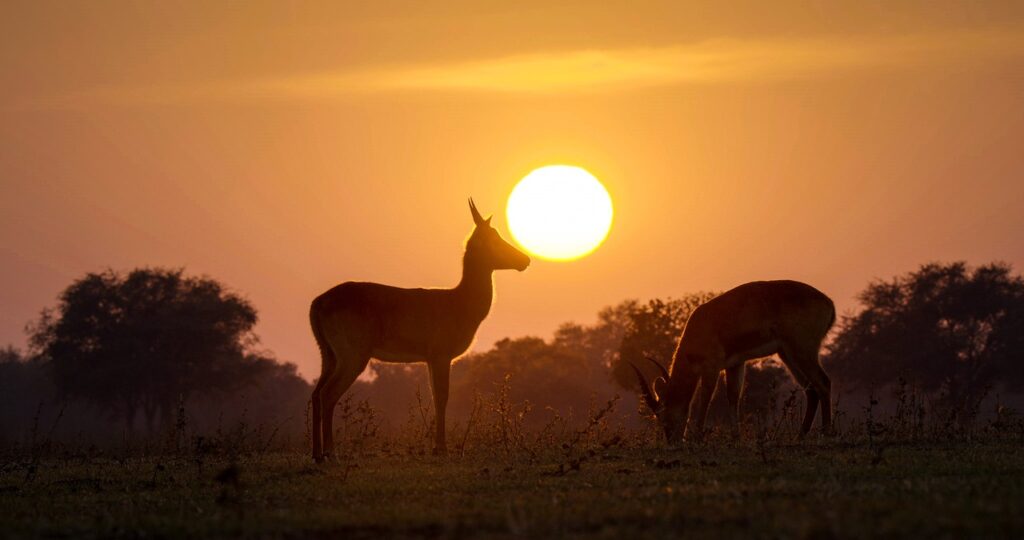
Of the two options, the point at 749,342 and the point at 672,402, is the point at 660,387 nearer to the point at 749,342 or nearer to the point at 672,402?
the point at 672,402

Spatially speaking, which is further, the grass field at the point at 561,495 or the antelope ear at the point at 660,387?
the antelope ear at the point at 660,387

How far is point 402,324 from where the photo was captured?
16703 millimetres

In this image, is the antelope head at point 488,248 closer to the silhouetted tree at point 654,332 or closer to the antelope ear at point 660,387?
the antelope ear at point 660,387

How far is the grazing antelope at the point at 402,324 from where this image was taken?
15.8 metres

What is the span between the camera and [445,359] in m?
17.3

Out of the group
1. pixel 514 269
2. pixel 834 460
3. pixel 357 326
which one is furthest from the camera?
pixel 514 269

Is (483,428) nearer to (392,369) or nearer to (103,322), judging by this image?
(103,322)

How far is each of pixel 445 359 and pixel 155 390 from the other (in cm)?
4917

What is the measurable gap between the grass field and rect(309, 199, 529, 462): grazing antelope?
956 mm

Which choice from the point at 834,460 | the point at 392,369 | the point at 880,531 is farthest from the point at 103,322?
the point at 880,531

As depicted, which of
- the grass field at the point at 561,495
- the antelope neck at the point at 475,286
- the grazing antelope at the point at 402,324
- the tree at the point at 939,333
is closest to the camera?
the grass field at the point at 561,495

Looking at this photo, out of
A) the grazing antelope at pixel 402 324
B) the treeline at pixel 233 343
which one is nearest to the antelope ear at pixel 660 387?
the grazing antelope at pixel 402 324

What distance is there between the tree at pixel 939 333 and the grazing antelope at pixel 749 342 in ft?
148

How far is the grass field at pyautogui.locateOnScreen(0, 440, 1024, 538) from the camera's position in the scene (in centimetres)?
811
